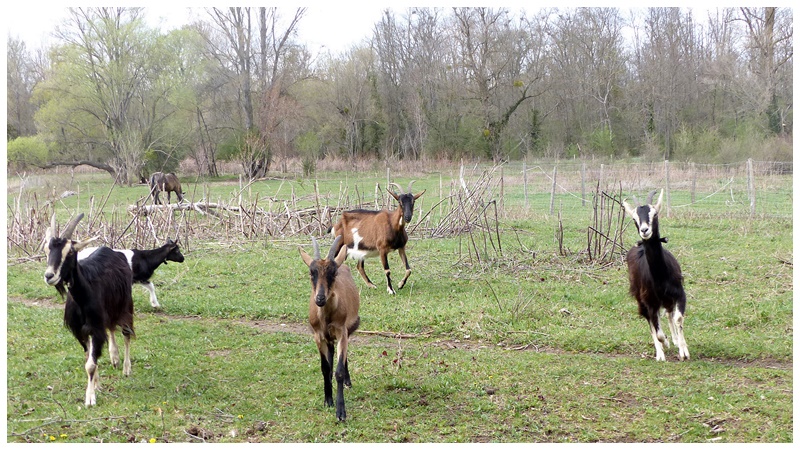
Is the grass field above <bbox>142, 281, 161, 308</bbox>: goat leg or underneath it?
underneath

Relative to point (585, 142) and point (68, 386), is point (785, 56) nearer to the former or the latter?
point (585, 142)

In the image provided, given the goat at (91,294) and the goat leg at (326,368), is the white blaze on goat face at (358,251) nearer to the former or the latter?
the goat at (91,294)

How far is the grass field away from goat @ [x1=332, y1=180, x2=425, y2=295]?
0.49m

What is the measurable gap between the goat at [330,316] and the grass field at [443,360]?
274 mm

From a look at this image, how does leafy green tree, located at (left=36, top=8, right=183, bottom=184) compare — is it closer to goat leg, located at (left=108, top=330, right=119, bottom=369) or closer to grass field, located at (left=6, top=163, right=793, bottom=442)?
grass field, located at (left=6, top=163, right=793, bottom=442)

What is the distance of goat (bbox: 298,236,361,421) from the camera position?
5129 millimetres

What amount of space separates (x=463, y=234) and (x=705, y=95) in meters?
27.4

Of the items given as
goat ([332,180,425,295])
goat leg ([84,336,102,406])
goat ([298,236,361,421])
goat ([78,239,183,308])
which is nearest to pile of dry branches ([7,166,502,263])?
goat ([332,180,425,295])

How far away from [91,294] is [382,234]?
5028mm

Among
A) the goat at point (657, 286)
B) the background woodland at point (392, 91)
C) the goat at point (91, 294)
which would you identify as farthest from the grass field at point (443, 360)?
the background woodland at point (392, 91)

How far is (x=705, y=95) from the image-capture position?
3600cm

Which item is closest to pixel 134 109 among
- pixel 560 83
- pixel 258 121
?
pixel 258 121

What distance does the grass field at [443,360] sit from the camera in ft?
16.6

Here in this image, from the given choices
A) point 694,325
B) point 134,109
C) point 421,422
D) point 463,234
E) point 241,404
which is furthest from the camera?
point 134,109
